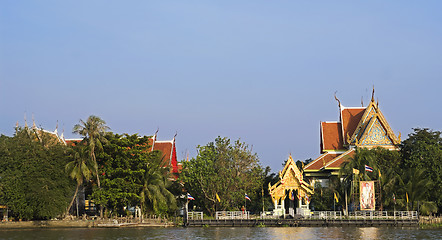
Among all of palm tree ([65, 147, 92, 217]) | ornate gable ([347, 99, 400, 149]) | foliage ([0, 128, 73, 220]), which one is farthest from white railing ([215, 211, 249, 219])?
ornate gable ([347, 99, 400, 149])

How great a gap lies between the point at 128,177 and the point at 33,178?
23.7 ft

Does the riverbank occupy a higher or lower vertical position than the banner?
lower

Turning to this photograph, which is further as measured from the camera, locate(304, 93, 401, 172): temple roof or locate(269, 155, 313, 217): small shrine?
locate(304, 93, 401, 172): temple roof

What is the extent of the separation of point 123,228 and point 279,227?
12085 millimetres

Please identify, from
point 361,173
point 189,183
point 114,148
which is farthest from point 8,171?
point 361,173

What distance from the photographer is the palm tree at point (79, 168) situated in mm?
47656

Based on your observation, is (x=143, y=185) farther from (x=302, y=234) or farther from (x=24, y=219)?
(x=302, y=234)

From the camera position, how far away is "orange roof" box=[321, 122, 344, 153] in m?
63.6

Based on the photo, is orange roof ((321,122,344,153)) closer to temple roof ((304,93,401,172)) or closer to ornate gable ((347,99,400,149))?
temple roof ((304,93,401,172))

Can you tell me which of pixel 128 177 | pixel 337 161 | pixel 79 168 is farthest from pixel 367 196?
pixel 79 168

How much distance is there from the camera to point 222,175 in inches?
2046

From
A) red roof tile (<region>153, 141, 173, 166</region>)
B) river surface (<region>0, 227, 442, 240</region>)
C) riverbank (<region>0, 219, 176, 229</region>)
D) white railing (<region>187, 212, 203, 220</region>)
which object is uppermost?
red roof tile (<region>153, 141, 173, 166</region>)

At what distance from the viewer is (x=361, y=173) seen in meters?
48.7

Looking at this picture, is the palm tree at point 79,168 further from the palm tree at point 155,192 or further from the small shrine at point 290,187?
the small shrine at point 290,187
